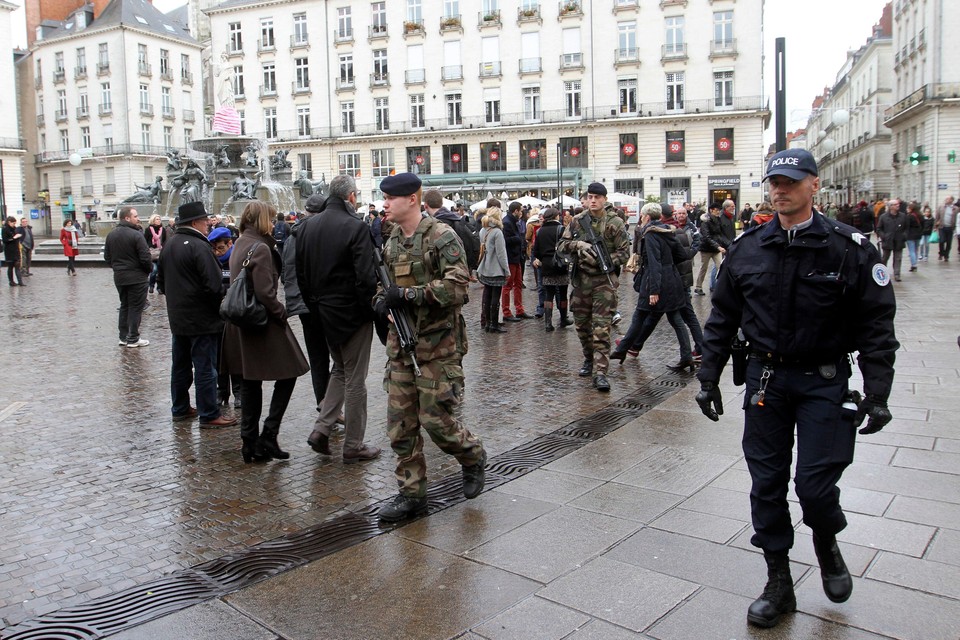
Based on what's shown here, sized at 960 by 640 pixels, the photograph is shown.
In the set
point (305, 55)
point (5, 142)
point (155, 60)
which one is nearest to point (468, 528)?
point (305, 55)

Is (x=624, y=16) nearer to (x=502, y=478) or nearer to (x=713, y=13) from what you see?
(x=713, y=13)

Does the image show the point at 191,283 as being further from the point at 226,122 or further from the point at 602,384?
the point at 226,122

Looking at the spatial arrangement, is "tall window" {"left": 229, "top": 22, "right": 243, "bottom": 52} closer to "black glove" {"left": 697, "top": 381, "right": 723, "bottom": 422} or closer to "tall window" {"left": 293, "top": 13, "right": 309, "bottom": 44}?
"tall window" {"left": 293, "top": 13, "right": 309, "bottom": 44}

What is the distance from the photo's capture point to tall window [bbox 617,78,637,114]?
51656 millimetres

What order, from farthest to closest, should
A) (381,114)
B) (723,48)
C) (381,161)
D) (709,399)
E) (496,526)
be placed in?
1. (381,161)
2. (381,114)
3. (723,48)
4. (496,526)
5. (709,399)

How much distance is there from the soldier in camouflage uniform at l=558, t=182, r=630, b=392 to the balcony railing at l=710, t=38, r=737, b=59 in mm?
45809

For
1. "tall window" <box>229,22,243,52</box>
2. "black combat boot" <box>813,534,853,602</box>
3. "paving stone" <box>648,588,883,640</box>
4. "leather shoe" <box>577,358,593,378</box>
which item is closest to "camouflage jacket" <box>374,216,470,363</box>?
"paving stone" <box>648,588,883,640</box>

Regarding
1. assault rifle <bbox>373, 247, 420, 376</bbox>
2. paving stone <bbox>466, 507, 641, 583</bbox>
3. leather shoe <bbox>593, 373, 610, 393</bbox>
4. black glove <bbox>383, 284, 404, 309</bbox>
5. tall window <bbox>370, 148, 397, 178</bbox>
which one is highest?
tall window <bbox>370, 148, 397, 178</bbox>

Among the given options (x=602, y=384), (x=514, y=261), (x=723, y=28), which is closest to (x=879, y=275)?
(x=602, y=384)

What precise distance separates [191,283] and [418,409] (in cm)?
314

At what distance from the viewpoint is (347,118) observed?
57.8 metres

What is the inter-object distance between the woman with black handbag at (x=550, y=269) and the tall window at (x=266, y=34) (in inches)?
2088

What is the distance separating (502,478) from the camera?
17.7ft

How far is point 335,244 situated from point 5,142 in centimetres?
6603
